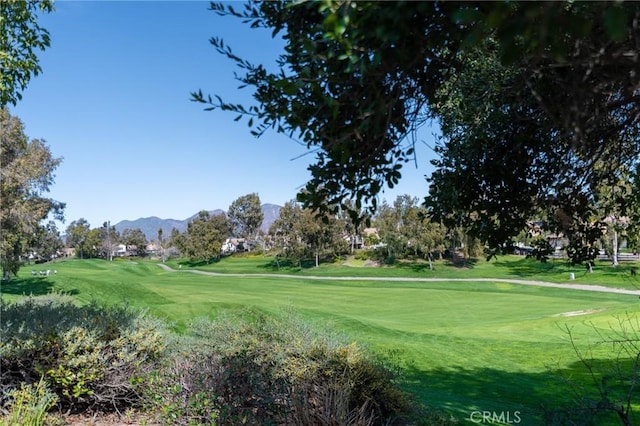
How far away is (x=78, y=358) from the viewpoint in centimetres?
578

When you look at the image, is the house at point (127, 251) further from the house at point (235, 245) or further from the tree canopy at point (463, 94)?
the tree canopy at point (463, 94)

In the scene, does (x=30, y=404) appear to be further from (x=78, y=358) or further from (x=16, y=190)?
(x=16, y=190)

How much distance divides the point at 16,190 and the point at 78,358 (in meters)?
21.6

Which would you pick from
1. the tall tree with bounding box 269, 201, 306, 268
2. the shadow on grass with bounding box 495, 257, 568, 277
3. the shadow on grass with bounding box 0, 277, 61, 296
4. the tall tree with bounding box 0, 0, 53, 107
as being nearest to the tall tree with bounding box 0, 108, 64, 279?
the shadow on grass with bounding box 0, 277, 61, 296

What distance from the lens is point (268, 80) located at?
2.49 meters

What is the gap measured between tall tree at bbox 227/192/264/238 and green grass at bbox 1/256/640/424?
60890 mm

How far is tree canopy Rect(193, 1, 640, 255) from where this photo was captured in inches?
57.4

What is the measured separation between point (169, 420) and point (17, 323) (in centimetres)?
280

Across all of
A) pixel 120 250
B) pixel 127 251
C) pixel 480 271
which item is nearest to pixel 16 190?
pixel 480 271

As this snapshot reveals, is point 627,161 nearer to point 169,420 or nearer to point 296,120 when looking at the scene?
point 296,120

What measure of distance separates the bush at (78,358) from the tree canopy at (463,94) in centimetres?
477

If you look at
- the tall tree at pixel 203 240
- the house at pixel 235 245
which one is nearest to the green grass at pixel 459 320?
the tall tree at pixel 203 240

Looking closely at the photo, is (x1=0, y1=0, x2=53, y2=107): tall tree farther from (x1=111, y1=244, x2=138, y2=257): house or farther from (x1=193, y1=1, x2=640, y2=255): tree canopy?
(x1=111, y1=244, x2=138, y2=257): house

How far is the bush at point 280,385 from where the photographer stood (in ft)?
16.2
